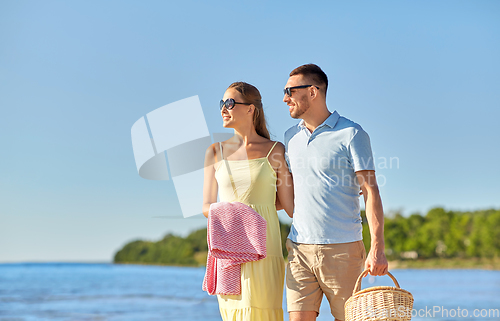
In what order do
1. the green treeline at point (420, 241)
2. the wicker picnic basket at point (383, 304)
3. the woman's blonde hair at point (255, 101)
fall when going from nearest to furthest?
the wicker picnic basket at point (383, 304) → the woman's blonde hair at point (255, 101) → the green treeline at point (420, 241)

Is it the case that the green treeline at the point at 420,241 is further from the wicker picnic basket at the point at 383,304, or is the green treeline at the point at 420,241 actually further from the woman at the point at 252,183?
the wicker picnic basket at the point at 383,304

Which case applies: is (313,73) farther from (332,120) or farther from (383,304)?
(383,304)

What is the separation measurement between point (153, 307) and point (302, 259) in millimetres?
12710

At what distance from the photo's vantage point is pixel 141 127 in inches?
168

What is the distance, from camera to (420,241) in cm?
4847

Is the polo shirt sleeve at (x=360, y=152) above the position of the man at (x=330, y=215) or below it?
above

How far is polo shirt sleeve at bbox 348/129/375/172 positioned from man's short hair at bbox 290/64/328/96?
1.52 ft

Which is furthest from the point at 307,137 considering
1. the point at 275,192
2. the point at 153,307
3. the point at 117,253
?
the point at 117,253

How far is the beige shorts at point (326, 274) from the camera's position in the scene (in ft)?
9.44

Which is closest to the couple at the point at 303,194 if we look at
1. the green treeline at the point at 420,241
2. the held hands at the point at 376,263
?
the held hands at the point at 376,263

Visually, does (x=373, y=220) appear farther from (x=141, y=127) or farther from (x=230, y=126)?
(x=141, y=127)

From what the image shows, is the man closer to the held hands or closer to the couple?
the couple

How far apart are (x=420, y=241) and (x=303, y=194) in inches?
1934

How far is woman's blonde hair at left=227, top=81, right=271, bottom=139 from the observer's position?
131 inches
